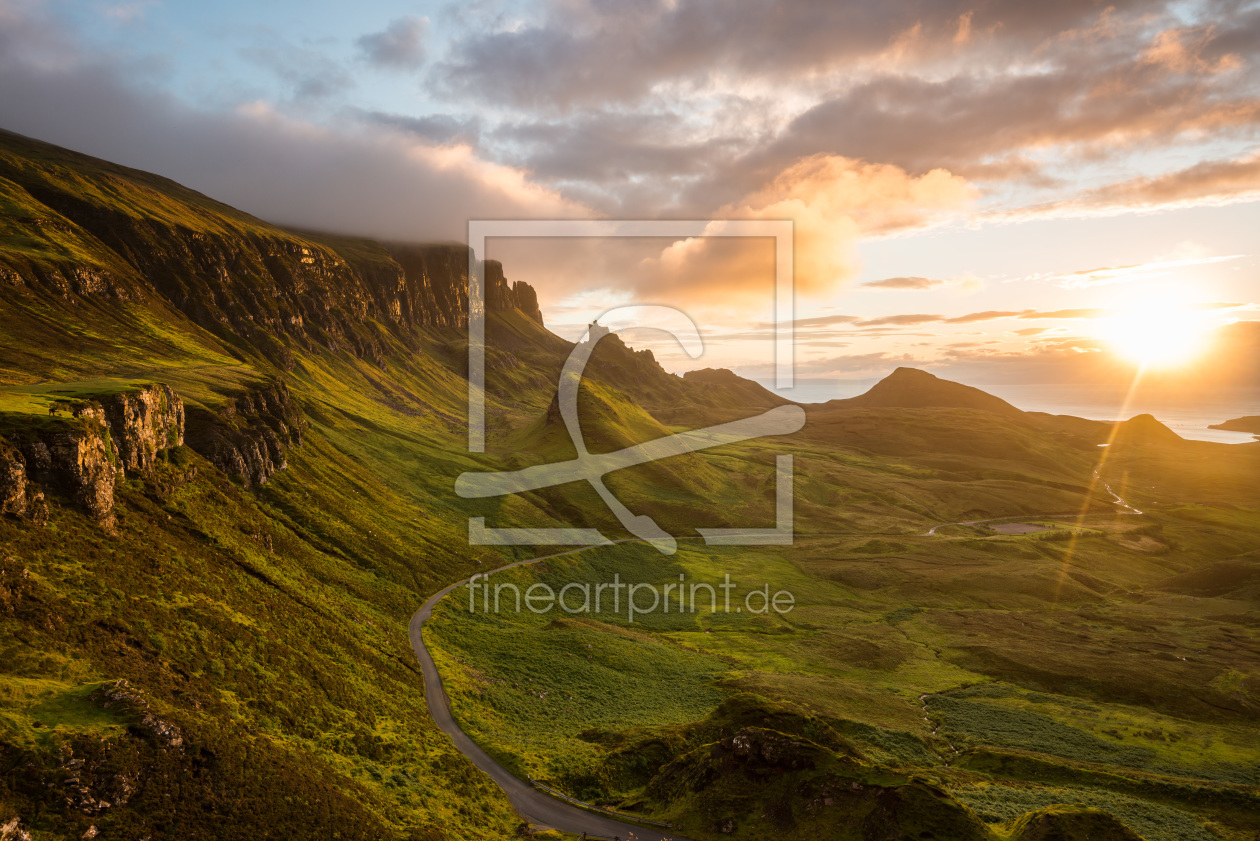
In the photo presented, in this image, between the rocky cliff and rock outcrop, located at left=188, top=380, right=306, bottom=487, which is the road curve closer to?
the rocky cliff

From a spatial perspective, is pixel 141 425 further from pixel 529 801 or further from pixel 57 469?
pixel 529 801

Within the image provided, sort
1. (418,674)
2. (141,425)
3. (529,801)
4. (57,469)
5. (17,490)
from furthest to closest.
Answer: (418,674)
(141,425)
(57,469)
(529,801)
(17,490)

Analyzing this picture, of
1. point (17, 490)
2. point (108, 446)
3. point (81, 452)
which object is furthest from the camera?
point (108, 446)

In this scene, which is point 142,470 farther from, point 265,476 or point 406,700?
point 406,700

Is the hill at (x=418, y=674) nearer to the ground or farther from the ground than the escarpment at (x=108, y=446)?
nearer to the ground

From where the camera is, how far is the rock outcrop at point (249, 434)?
3853 inches

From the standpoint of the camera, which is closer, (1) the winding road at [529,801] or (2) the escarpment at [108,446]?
(1) the winding road at [529,801]

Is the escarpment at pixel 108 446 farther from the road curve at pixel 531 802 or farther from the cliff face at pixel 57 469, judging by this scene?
the road curve at pixel 531 802

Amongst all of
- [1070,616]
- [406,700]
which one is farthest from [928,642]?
[406,700]

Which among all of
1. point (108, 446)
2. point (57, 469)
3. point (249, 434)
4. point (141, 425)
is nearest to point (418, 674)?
point (57, 469)

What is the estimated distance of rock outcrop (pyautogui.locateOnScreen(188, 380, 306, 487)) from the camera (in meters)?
97.9

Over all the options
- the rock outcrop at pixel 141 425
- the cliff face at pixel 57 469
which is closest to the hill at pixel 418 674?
the cliff face at pixel 57 469

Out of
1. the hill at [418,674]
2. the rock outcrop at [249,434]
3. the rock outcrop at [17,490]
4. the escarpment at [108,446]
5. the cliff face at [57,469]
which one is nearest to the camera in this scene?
the hill at [418,674]

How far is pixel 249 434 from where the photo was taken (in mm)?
107750
